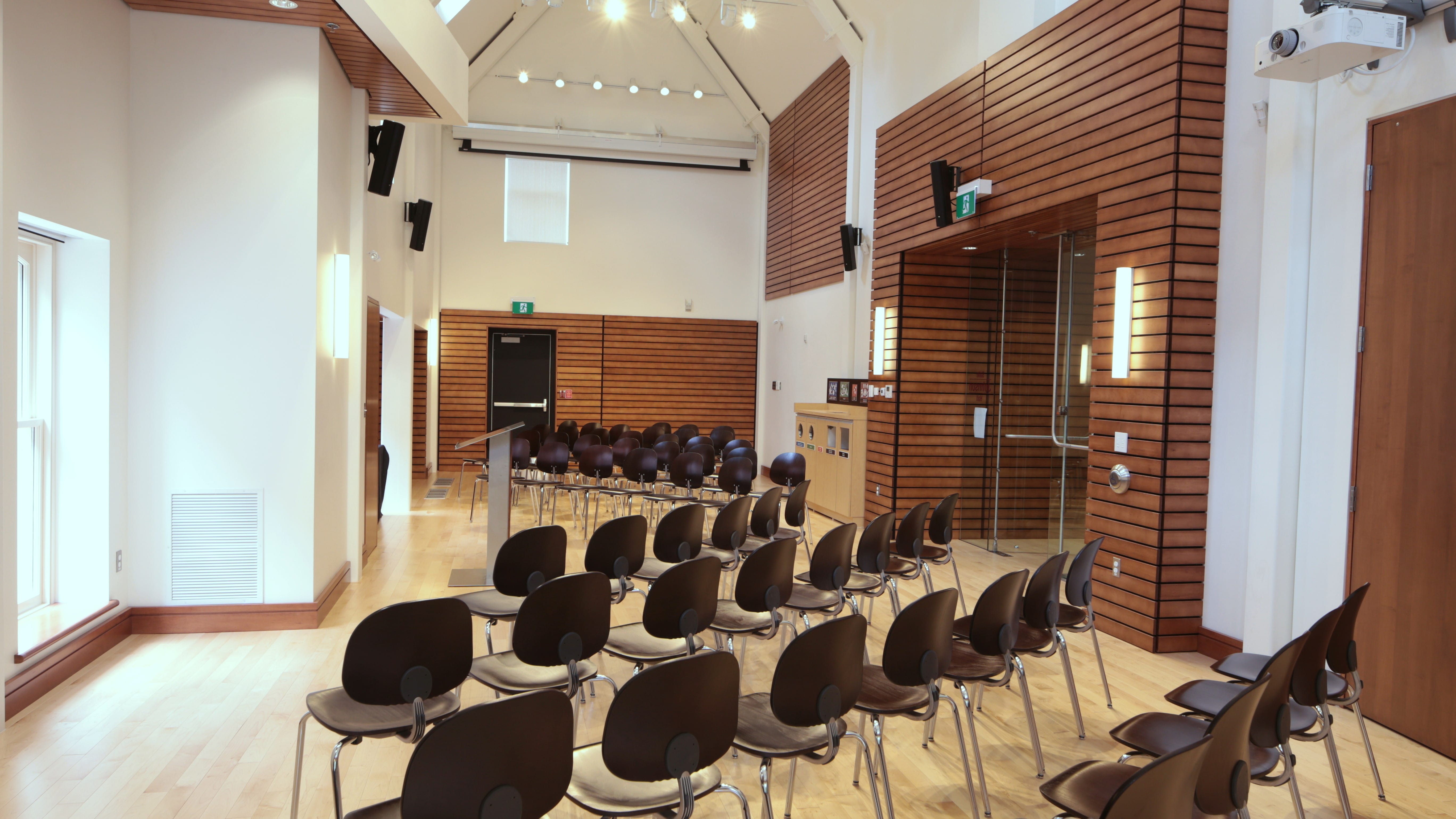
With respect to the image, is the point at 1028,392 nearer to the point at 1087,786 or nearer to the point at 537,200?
the point at 1087,786

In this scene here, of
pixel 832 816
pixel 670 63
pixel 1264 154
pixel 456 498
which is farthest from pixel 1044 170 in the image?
pixel 670 63

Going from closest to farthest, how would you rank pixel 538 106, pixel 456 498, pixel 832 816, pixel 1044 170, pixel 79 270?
pixel 832 816 < pixel 79 270 < pixel 1044 170 < pixel 456 498 < pixel 538 106

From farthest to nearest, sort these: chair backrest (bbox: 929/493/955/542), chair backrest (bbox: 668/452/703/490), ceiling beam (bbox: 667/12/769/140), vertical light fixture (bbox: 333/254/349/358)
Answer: ceiling beam (bbox: 667/12/769/140), chair backrest (bbox: 668/452/703/490), vertical light fixture (bbox: 333/254/349/358), chair backrest (bbox: 929/493/955/542)

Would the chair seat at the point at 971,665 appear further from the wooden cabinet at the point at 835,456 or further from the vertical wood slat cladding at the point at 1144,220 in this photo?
the wooden cabinet at the point at 835,456

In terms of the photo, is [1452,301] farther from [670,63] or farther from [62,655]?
[670,63]

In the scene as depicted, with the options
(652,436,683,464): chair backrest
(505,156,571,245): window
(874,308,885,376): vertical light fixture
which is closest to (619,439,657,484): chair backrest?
(652,436,683,464): chair backrest

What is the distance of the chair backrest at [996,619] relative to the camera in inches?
129

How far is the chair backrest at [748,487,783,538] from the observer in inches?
216

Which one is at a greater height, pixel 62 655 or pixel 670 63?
pixel 670 63

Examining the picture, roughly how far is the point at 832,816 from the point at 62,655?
3.68m

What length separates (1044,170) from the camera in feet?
20.4

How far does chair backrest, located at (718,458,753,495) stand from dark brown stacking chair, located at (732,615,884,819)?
14.9ft

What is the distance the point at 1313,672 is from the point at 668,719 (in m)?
2.17

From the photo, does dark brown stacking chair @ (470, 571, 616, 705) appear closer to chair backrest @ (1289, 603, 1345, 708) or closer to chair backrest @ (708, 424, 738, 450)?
chair backrest @ (1289, 603, 1345, 708)
